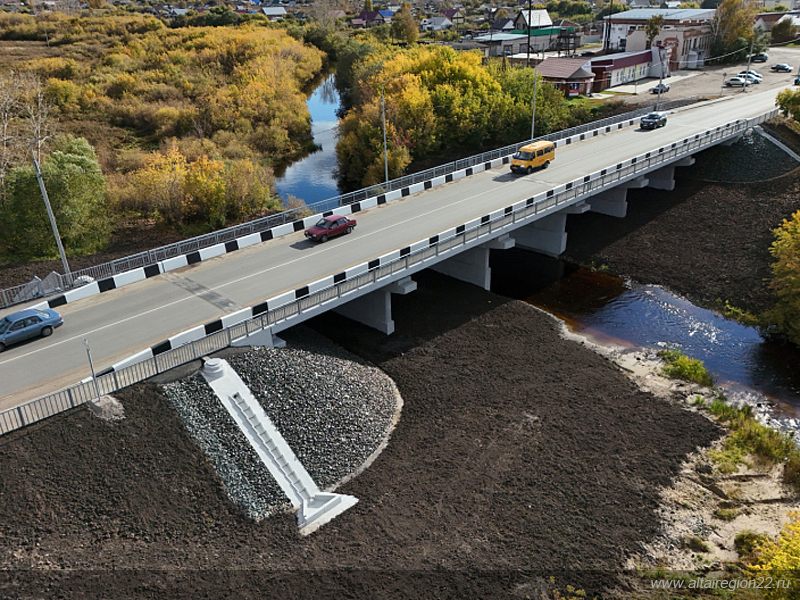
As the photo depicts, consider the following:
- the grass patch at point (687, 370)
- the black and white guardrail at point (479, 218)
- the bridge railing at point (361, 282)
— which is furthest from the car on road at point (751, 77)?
the grass patch at point (687, 370)

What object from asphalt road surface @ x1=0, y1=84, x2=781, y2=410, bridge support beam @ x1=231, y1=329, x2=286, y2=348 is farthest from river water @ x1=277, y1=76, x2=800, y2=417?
bridge support beam @ x1=231, y1=329, x2=286, y2=348

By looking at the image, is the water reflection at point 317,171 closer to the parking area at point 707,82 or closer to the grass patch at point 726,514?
the parking area at point 707,82

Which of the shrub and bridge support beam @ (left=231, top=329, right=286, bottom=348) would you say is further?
bridge support beam @ (left=231, top=329, right=286, bottom=348)

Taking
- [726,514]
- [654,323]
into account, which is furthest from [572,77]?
[726,514]

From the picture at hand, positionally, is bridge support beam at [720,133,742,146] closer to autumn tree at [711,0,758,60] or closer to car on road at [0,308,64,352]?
autumn tree at [711,0,758,60]

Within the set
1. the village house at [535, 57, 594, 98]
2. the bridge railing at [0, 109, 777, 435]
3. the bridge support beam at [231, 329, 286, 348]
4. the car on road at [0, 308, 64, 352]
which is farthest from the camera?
the village house at [535, 57, 594, 98]

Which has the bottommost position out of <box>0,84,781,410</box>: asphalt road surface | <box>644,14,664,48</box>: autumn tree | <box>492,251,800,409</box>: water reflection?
<box>492,251,800,409</box>: water reflection
